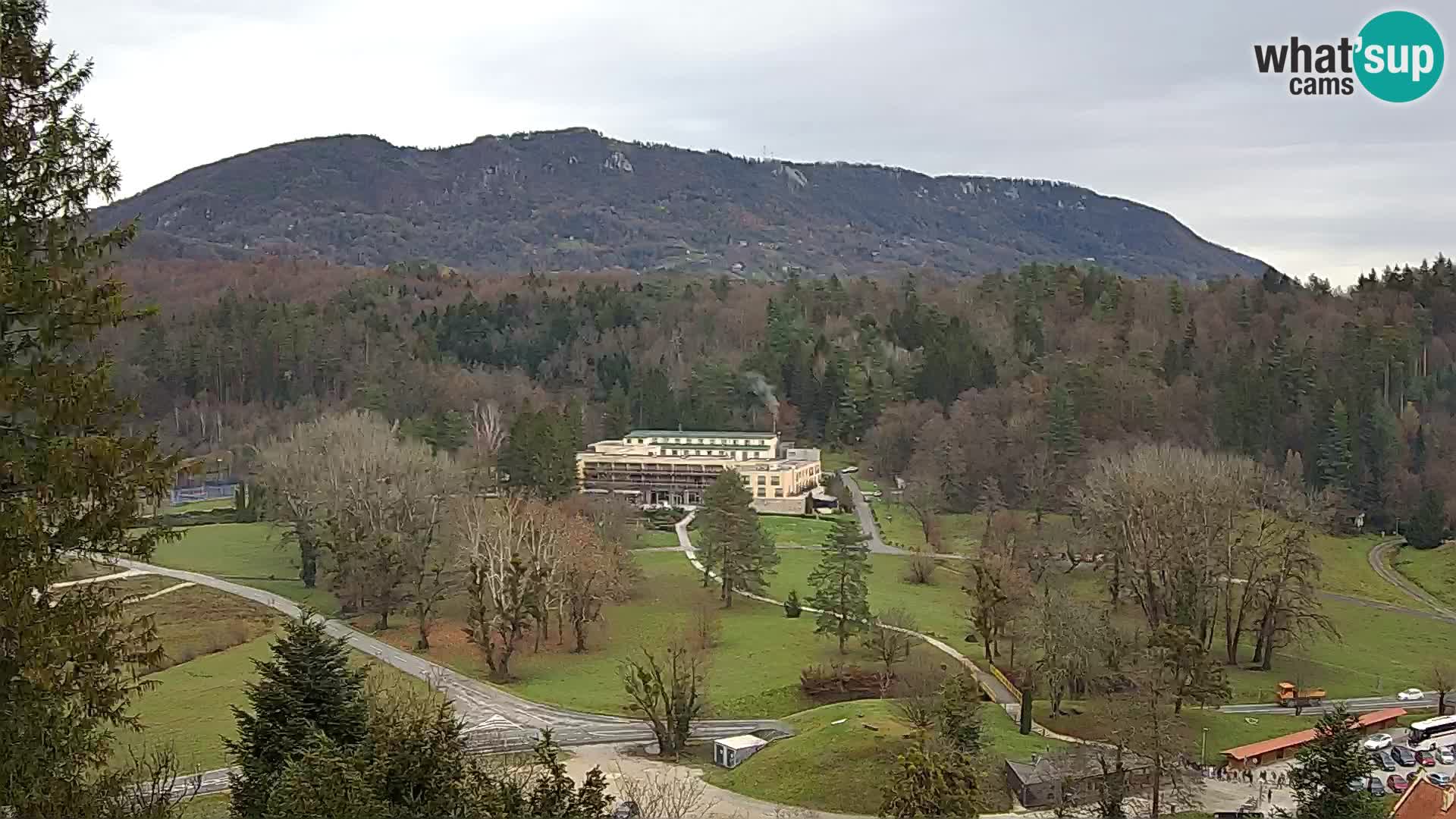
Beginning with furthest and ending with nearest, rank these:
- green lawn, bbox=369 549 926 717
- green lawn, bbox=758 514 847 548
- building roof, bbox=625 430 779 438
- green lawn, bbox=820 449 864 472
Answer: green lawn, bbox=820 449 864 472
building roof, bbox=625 430 779 438
green lawn, bbox=758 514 847 548
green lawn, bbox=369 549 926 717

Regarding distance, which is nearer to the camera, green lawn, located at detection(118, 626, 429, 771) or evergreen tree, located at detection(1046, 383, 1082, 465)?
green lawn, located at detection(118, 626, 429, 771)

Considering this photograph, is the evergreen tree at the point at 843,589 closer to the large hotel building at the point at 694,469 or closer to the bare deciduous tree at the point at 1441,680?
the bare deciduous tree at the point at 1441,680

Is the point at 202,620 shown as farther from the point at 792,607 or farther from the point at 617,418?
the point at 617,418

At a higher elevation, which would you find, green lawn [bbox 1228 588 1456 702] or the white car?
the white car

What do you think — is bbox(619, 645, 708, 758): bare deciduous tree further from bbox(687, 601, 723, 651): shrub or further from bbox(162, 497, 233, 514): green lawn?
bbox(162, 497, 233, 514): green lawn

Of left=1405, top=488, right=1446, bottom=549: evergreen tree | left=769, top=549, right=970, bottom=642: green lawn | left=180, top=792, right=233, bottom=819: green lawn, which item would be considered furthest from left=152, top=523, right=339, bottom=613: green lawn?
left=1405, top=488, right=1446, bottom=549: evergreen tree
